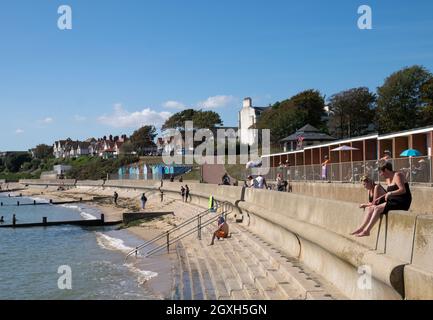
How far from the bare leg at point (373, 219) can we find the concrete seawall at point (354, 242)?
81mm

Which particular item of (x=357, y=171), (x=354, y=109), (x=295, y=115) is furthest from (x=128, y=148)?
(x=357, y=171)

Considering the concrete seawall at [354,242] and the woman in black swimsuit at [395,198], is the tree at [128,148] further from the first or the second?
the woman in black swimsuit at [395,198]

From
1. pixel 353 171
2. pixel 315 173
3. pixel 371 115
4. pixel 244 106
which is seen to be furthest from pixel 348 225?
pixel 244 106

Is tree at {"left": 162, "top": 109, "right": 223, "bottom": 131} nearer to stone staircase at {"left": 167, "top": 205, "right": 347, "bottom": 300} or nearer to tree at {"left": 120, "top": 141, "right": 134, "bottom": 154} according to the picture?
tree at {"left": 120, "top": 141, "right": 134, "bottom": 154}

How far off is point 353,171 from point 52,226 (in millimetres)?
28564

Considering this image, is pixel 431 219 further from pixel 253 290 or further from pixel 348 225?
pixel 253 290

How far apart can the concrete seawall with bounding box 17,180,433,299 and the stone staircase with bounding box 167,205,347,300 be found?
1.22ft

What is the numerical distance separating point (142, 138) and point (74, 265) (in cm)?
13448

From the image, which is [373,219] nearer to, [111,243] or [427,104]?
[111,243]

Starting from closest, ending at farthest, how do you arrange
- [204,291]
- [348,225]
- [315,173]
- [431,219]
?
[431,219] < [348,225] < [204,291] < [315,173]

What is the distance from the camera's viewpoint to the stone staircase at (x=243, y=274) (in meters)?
9.60

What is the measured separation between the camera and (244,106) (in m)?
112

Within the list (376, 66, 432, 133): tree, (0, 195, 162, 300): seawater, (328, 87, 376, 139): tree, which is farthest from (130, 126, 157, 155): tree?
(0, 195, 162, 300): seawater

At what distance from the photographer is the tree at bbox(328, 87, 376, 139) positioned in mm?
72812
